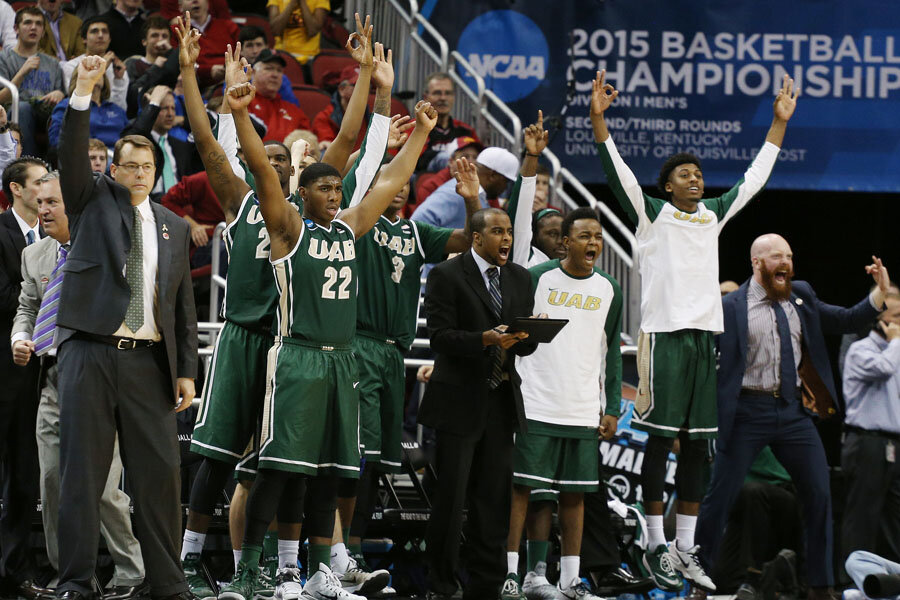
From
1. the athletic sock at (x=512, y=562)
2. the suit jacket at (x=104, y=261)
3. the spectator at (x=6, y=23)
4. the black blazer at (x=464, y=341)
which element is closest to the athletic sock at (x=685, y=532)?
the athletic sock at (x=512, y=562)

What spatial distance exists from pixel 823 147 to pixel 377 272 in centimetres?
635

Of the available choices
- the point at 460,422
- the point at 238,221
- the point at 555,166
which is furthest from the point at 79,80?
the point at 555,166

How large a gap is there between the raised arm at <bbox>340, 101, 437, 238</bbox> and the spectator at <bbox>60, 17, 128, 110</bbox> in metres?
4.67

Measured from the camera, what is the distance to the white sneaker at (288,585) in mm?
6219

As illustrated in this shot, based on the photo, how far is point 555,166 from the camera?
1122cm

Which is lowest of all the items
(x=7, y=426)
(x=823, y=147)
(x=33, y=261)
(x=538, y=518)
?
(x=538, y=518)

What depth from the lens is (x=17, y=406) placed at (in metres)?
7.28

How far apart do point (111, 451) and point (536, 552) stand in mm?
2565

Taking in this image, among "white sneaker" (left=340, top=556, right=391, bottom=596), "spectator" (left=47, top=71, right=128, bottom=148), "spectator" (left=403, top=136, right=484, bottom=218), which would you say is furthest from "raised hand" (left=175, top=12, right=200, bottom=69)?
"spectator" (left=47, top=71, right=128, bottom=148)

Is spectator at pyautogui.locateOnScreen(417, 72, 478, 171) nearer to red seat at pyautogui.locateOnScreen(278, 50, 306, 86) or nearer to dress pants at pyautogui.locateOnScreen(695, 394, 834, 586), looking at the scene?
red seat at pyautogui.locateOnScreen(278, 50, 306, 86)

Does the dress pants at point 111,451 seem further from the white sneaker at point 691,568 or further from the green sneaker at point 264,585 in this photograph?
the white sneaker at point 691,568

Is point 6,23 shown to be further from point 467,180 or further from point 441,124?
point 467,180

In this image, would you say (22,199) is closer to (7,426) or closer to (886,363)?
(7,426)

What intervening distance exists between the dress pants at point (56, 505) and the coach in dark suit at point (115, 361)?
2.69 ft
